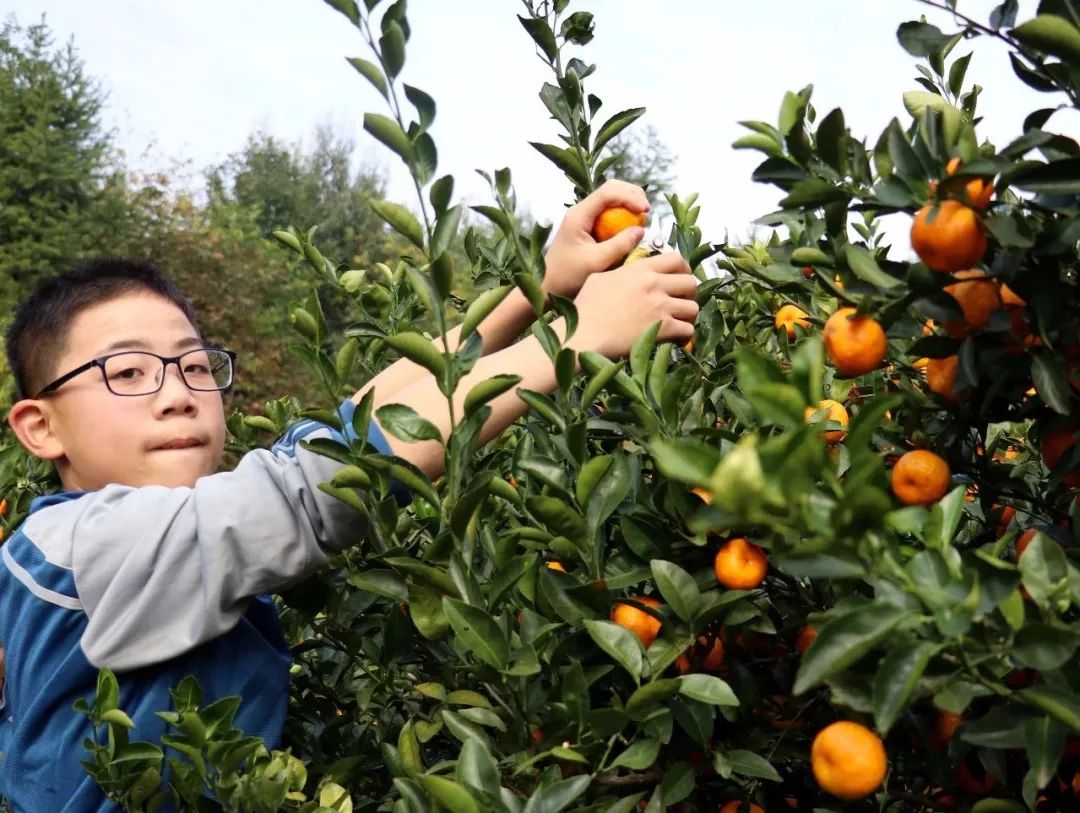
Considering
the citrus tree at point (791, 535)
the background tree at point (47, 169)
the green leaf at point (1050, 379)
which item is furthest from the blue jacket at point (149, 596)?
the background tree at point (47, 169)

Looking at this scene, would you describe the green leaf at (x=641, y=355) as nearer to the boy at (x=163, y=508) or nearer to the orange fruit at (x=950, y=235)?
the boy at (x=163, y=508)

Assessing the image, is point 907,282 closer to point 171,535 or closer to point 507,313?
point 507,313

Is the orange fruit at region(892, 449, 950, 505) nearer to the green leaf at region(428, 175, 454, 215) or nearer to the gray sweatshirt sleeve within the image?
the green leaf at region(428, 175, 454, 215)

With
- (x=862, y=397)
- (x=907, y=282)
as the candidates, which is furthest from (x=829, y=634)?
(x=862, y=397)

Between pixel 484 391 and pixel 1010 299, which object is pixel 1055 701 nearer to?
pixel 1010 299

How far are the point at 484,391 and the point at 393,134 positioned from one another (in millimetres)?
229

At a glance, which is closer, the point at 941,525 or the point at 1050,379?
the point at 941,525

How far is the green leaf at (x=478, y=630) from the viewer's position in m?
0.92

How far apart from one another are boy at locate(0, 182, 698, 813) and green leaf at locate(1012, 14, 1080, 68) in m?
0.51

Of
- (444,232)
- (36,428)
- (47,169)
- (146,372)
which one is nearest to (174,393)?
(146,372)

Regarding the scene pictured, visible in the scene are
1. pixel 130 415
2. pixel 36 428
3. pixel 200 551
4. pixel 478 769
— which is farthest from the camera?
pixel 36 428

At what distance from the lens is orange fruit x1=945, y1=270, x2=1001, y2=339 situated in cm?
90

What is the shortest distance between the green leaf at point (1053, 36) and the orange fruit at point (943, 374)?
0.85ft

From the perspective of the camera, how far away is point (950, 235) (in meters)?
0.84
